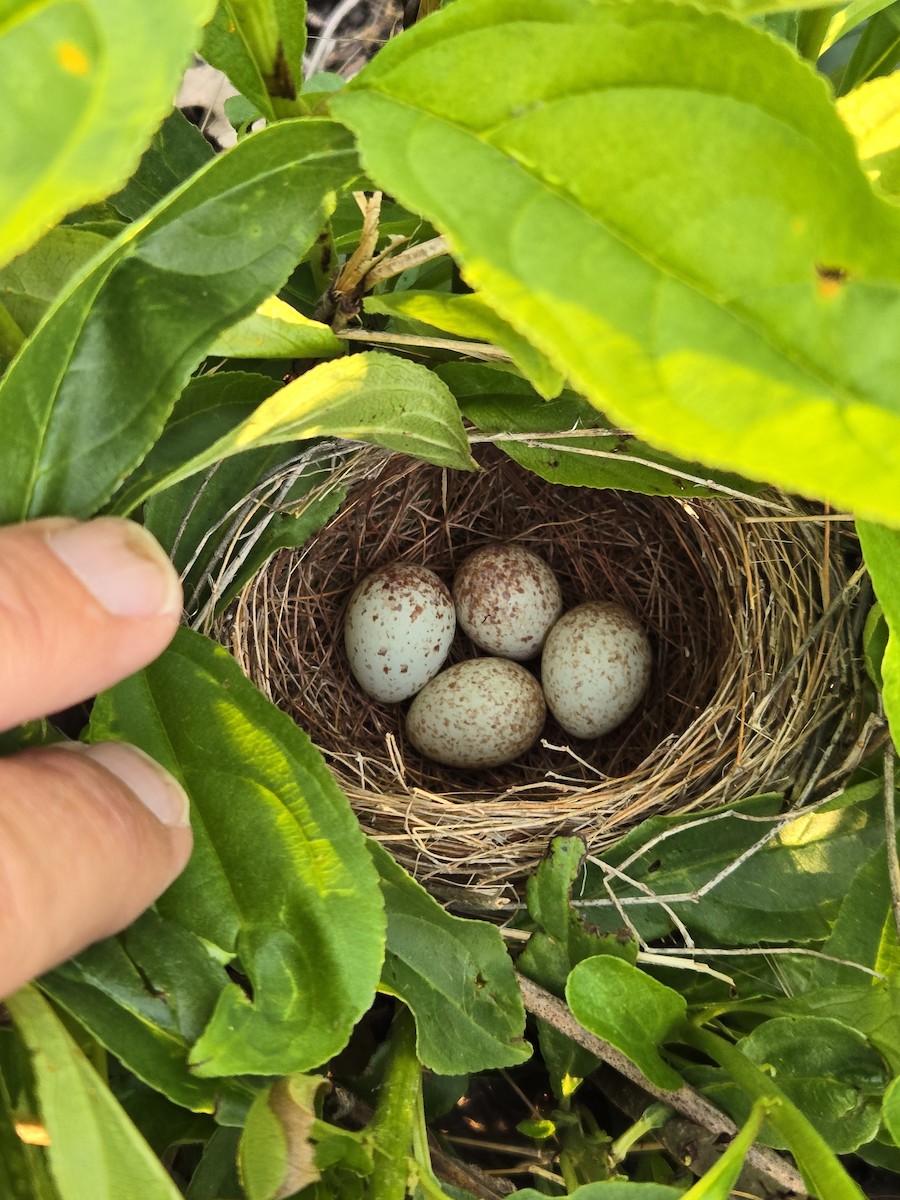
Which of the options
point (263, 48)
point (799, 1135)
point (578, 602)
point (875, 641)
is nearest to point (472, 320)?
point (263, 48)

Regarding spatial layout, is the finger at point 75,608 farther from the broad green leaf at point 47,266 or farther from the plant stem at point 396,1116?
the plant stem at point 396,1116

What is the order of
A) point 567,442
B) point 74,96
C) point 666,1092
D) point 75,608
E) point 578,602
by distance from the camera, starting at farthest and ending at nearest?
point 578,602 < point 567,442 < point 666,1092 < point 75,608 < point 74,96

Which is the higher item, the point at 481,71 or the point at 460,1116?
the point at 481,71

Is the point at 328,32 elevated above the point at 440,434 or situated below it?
above

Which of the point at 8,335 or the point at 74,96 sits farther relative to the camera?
the point at 8,335

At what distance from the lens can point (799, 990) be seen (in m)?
0.76

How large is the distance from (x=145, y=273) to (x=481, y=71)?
0.18 m

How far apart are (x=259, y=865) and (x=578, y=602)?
2.25ft

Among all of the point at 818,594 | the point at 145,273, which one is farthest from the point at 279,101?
the point at 818,594

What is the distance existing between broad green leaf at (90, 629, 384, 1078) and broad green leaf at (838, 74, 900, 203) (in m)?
0.44

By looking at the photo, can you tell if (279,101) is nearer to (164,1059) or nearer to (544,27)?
(544,27)

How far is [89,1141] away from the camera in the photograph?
472 mm

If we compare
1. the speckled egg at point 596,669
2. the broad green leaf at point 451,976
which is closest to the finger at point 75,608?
the broad green leaf at point 451,976

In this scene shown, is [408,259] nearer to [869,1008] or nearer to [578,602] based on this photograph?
[869,1008]
